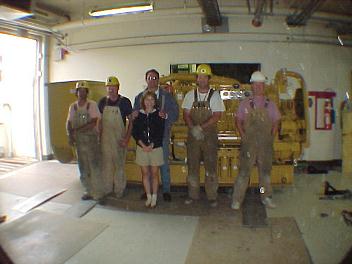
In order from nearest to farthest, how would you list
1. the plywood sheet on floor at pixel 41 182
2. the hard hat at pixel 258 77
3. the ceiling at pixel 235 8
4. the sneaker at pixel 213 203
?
the ceiling at pixel 235 8, the hard hat at pixel 258 77, the plywood sheet on floor at pixel 41 182, the sneaker at pixel 213 203

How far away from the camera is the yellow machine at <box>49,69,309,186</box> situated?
641mm

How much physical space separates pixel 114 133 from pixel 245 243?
0.53 meters

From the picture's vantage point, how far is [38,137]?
28.6 inches

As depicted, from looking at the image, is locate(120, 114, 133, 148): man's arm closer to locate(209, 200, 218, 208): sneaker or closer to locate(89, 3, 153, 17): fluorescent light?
locate(89, 3, 153, 17): fluorescent light

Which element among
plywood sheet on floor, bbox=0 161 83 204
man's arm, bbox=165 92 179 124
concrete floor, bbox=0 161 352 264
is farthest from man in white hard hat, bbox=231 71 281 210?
plywood sheet on floor, bbox=0 161 83 204

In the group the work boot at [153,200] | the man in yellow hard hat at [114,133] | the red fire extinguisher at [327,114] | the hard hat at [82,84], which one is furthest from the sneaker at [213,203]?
the hard hat at [82,84]

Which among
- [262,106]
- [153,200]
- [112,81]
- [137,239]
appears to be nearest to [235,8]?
[262,106]

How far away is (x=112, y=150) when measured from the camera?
27.9 inches

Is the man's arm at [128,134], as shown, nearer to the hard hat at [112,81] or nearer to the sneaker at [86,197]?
the hard hat at [112,81]

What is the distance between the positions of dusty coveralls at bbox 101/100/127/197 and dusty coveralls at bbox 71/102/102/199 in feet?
0.08

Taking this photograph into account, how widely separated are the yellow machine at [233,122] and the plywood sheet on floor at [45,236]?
0.19 m

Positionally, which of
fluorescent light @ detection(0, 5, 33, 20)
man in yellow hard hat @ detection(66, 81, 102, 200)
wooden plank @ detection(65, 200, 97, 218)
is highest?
fluorescent light @ detection(0, 5, 33, 20)

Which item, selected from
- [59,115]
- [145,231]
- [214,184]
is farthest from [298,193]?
[59,115]

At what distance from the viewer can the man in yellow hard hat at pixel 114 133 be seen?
670 mm
